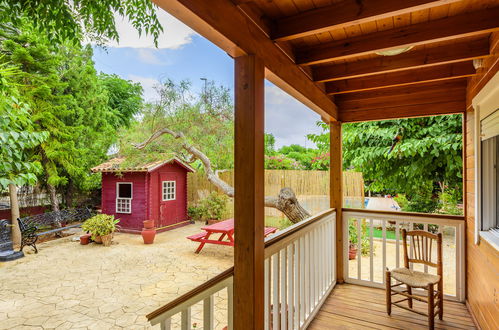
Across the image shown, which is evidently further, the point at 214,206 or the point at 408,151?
the point at 214,206

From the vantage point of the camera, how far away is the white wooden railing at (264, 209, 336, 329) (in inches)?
69.9

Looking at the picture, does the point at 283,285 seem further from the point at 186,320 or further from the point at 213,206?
the point at 213,206

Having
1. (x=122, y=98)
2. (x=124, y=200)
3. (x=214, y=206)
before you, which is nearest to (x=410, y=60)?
(x=214, y=206)

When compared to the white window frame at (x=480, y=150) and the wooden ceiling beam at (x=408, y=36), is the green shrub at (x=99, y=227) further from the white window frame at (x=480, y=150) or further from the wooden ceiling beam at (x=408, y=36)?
the white window frame at (x=480, y=150)

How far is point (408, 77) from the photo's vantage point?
2410mm

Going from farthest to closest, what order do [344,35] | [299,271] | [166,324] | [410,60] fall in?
[299,271] → [410,60] → [344,35] → [166,324]

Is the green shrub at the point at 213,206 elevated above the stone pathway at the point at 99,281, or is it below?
above

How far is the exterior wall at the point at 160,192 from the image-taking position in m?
7.94

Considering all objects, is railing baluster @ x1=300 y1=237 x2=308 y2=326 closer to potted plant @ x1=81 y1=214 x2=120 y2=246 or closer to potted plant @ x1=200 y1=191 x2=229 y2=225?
potted plant @ x1=81 y1=214 x2=120 y2=246

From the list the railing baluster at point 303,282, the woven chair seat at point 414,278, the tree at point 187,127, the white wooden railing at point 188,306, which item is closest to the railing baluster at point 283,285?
the railing baluster at point 303,282

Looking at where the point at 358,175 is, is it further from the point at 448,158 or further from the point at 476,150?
the point at 476,150

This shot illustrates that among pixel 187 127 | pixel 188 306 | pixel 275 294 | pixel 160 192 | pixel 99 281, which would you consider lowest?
pixel 99 281

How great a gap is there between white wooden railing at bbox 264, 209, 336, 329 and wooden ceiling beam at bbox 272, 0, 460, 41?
126 centimetres

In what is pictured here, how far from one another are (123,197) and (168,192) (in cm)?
130
